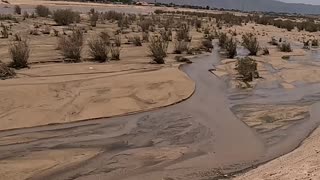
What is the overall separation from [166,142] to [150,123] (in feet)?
4.78

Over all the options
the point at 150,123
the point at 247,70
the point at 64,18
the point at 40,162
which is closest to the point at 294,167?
the point at 40,162

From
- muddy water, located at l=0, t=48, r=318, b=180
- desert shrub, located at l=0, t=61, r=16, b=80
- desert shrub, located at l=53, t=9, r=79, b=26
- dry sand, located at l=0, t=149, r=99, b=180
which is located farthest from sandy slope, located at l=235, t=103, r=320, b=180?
desert shrub, located at l=53, t=9, r=79, b=26

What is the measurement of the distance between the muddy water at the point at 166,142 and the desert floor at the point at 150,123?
0.02m

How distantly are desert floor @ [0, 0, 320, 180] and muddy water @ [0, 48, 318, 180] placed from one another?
2 cm

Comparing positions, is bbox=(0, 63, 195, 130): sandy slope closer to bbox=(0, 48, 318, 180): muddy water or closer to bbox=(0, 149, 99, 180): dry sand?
bbox=(0, 48, 318, 180): muddy water

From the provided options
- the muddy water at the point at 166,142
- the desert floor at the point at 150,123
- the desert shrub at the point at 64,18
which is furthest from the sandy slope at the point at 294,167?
the desert shrub at the point at 64,18

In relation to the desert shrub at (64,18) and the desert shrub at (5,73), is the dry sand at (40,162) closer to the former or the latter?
the desert shrub at (5,73)

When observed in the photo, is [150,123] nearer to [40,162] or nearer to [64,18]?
[40,162]

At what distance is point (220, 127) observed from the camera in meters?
11.0

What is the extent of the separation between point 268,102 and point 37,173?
773 cm

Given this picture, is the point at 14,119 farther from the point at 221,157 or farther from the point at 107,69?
the point at 107,69

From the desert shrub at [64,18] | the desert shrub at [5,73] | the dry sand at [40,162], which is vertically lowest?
the desert shrub at [64,18]

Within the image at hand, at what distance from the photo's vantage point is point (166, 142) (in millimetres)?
9531

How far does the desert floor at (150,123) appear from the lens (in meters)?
8.03
